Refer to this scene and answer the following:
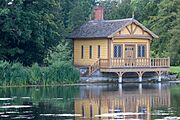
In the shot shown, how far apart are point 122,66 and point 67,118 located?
30.1 metres

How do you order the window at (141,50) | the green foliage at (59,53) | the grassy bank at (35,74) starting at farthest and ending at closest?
the green foliage at (59,53), the window at (141,50), the grassy bank at (35,74)

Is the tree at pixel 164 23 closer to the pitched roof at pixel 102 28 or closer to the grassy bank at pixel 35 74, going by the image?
the pitched roof at pixel 102 28

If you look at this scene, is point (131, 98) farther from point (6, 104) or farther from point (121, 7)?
point (121, 7)

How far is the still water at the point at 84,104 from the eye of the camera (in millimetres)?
30219

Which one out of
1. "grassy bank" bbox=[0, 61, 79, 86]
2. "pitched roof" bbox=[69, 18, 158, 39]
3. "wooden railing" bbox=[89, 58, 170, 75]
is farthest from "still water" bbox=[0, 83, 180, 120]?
"pitched roof" bbox=[69, 18, 158, 39]

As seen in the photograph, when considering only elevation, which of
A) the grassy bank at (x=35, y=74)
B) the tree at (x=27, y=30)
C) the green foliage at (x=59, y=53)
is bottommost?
the grassy bank at (x=35, y=74)

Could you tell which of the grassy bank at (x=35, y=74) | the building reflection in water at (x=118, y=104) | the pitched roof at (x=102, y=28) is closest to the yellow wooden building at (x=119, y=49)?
the pitched roof at (x=102, y=28)

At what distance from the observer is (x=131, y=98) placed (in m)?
40.7

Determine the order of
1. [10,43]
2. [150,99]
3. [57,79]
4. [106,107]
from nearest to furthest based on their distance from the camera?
Result: [106,107] → [150,99] → [57,79] → [10,43]

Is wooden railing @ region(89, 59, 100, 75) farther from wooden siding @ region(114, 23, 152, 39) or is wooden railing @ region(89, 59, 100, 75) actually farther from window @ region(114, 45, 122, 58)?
wooden siding @ region(114, 23, 152, 39)

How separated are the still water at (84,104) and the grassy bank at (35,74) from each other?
19.7 feet

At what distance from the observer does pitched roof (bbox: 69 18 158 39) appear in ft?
198

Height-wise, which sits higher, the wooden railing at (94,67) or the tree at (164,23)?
the tree at (164,23)

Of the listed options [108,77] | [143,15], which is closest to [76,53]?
[108,77]
